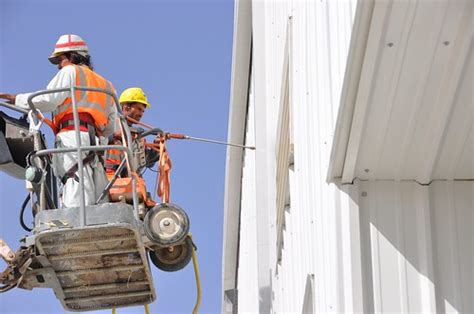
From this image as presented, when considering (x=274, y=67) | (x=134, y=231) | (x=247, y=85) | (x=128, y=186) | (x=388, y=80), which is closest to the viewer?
(x=388, y=80)

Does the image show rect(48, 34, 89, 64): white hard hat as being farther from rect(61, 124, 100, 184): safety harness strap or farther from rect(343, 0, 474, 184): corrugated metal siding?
rect(343, 0, 474, 184): corrugated metal siding

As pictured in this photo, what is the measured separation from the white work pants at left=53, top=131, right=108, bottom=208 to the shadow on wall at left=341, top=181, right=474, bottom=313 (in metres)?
4.46

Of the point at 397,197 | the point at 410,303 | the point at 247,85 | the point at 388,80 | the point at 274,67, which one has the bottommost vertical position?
the point at 410,303

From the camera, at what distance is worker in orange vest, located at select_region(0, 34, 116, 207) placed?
1068cm

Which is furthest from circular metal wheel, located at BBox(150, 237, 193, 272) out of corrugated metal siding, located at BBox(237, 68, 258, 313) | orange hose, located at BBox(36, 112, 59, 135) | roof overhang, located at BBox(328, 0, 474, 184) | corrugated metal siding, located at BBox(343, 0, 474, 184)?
corrugated metal siding, located at BBox(343, 0, 474, 184)

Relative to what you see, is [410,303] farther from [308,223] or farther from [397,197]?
[308,223]

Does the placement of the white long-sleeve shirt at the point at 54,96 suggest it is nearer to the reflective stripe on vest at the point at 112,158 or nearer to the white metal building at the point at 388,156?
the reflective stripe on vest at the point at 112,158

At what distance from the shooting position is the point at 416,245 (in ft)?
21.9

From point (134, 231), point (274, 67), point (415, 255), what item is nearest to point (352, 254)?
point (415, 255)

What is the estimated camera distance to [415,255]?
6668 mm

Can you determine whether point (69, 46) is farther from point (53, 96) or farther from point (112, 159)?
point (112, 159)

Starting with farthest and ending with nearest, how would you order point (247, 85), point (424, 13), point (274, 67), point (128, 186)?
point (247, 85)
point (274, 67)
point (128, 186)
point (424, 13)

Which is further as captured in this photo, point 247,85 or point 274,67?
point 247,85

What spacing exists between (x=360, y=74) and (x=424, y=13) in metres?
0.62
